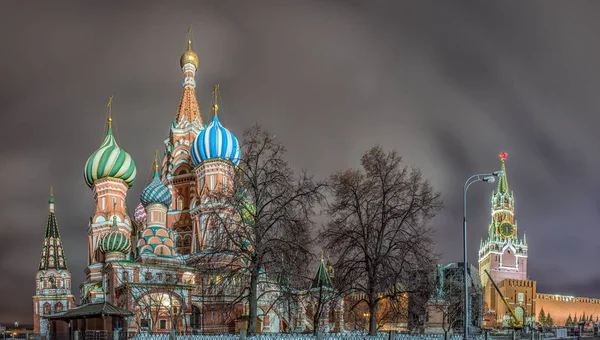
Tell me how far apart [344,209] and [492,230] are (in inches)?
4636

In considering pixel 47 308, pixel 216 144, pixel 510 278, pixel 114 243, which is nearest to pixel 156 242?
pixel 114 243

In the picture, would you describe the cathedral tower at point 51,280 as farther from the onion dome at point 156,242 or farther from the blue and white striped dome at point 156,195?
the onion dome at point 156,242

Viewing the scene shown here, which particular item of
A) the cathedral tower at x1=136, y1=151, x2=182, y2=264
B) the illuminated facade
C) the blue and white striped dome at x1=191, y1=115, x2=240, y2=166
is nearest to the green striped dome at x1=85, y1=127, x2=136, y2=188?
the cathedral tower at x1=136, y1=151, x2=182, y2=264

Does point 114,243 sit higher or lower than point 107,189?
lower

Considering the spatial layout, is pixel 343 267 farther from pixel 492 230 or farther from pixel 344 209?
pixel 492 230

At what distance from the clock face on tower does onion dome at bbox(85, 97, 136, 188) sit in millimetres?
99321

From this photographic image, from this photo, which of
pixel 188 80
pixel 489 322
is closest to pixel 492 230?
pixel 489 322

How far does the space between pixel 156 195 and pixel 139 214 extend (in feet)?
32.9

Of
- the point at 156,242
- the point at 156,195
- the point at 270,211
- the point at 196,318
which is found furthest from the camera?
the point at 156,195

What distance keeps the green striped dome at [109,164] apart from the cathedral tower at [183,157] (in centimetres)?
492

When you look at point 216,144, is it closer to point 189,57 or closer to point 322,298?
point 189,57

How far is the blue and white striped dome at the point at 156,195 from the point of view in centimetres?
5763

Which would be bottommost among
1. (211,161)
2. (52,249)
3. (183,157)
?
(52,249)

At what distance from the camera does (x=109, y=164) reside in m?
61.4
